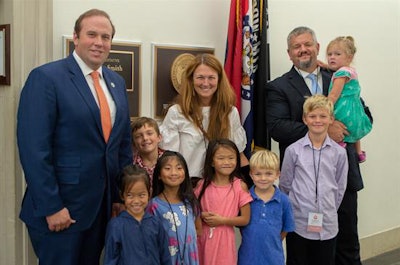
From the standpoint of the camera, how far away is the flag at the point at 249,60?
3.58m

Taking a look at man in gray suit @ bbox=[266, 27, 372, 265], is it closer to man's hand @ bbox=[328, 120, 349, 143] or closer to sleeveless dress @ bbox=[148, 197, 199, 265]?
man's hand @ bbox=[328, 120, 349, 143]

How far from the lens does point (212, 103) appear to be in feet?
10.2

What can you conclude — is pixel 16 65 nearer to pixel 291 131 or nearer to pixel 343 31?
pixel 291 131

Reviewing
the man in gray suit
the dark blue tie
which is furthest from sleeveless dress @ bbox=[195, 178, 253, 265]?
the dark blue tie

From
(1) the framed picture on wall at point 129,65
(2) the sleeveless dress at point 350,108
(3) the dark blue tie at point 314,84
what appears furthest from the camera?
(3) the dark blue tie at point 314,84

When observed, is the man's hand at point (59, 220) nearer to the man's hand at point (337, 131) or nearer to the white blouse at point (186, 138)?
the white blouse at point (186, 138)

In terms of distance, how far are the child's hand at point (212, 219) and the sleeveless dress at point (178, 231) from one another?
141 millimetres

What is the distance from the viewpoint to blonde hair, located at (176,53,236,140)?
3041 millimetres

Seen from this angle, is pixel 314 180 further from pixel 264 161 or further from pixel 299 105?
pixel 299 105

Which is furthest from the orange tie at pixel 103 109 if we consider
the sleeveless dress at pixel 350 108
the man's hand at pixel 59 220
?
the sleeveless dress at pixel 350 108

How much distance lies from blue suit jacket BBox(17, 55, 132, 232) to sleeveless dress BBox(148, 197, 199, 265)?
303mm

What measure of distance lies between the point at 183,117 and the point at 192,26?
92 cm

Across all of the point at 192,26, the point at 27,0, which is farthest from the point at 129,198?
the point at 192,26

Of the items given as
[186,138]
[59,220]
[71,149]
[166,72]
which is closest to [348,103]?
[186,138]
